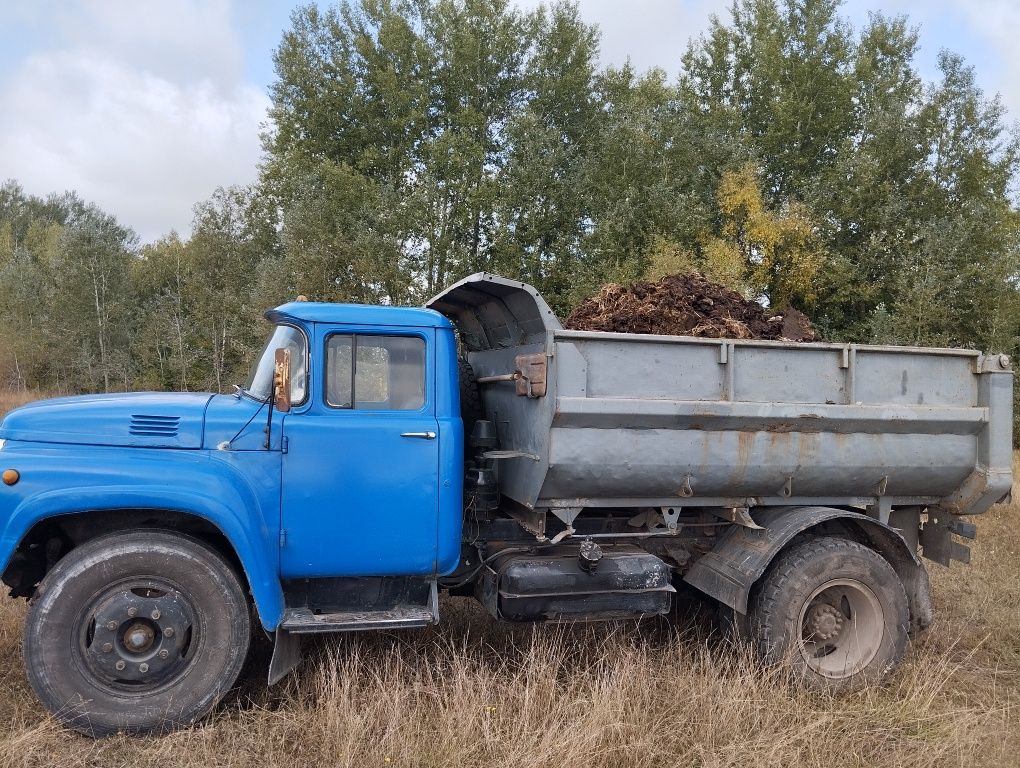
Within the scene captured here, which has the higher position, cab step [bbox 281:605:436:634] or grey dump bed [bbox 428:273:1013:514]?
Answer: grey dump bed [bbox 428:273:1013:514]

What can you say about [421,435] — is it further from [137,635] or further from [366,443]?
[137,635]

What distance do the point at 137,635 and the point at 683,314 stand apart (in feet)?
12.6

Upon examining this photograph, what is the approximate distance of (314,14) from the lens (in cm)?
2356

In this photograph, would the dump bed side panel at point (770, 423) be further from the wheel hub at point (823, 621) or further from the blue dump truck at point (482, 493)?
the wheel hub at point (823, 621)

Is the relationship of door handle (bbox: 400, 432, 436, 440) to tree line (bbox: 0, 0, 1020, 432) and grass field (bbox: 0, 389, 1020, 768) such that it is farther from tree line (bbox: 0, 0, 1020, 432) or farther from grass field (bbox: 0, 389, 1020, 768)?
tree line (bbox: 0, 0, 1020, 432)

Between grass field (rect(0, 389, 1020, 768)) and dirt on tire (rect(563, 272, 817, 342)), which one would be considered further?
dirt on tire (rect(563, 272, 817, 342))

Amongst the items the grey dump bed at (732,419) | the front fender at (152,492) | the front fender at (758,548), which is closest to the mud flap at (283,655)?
the front fender at (152,492)

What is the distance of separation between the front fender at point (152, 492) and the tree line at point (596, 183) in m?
15.5

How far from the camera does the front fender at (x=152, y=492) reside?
3.63 metres

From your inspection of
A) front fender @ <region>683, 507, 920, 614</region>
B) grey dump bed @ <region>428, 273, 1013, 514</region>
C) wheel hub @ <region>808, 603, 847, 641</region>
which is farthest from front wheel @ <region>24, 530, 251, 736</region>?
wheel hub @ <region>808, 603, 847, 641</region>

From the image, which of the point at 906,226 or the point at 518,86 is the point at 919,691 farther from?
the point at 518,86

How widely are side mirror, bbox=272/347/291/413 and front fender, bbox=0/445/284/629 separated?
0.35 meters

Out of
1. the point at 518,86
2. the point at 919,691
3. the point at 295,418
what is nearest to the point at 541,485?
the point at 295,418

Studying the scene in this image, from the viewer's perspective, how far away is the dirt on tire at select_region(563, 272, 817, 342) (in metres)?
5.01
